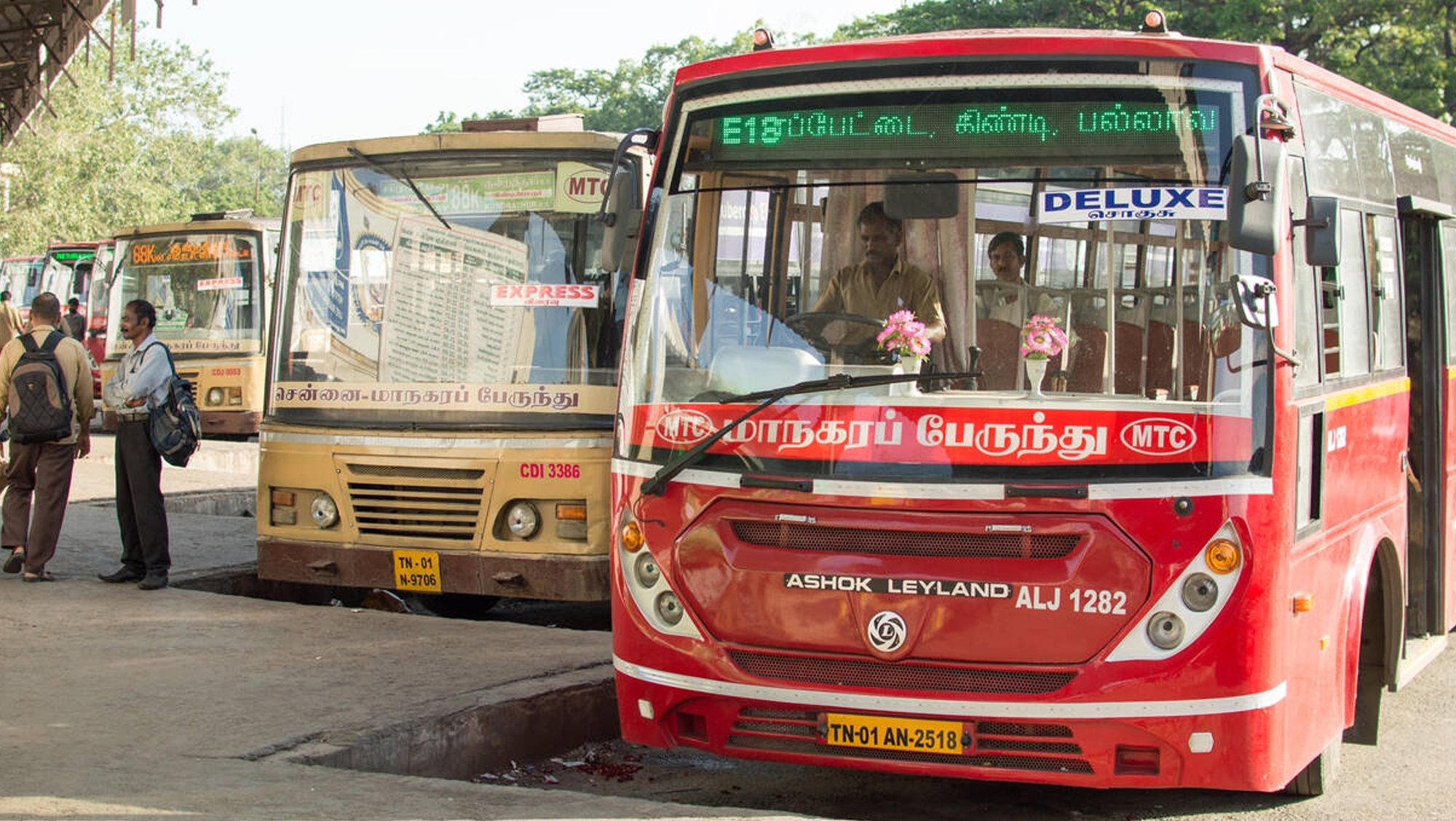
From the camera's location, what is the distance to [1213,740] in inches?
188

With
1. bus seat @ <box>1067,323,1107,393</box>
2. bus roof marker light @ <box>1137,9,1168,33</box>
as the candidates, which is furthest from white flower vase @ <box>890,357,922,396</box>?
bus roof marker light @ <box>1137,9,1168,33</box>

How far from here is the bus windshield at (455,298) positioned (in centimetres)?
828

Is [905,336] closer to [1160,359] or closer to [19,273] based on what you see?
[1160,359]

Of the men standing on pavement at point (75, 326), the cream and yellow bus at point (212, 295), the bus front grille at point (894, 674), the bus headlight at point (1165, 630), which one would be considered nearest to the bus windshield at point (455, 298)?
the bus front grille at point (894, 674)

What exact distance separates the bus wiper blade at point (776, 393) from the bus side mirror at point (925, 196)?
552 millimetres

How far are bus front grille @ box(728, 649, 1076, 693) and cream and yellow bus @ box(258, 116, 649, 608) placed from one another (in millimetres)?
3035

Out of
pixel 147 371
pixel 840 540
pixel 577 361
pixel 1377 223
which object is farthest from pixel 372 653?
pixel 1377 223

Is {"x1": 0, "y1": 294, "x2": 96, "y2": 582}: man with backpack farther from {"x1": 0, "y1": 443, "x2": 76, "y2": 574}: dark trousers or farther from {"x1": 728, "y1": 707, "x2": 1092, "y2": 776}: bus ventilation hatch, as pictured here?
{"x1": 728, "y1": 707, "x2": 1092, "y2": 776}: bus ventilation hatch

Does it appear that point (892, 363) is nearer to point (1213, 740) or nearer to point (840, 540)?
point (840, 540)

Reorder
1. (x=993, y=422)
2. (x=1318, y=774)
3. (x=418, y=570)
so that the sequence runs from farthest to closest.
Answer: (x=418, y=570) → (x=1318, y=774) → (x=993, y=422)

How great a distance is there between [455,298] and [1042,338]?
4191 millimetres

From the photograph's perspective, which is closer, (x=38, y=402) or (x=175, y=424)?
(x=175, y=424)

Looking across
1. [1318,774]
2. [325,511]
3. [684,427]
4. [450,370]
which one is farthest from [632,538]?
[325,511]

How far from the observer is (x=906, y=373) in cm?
507
